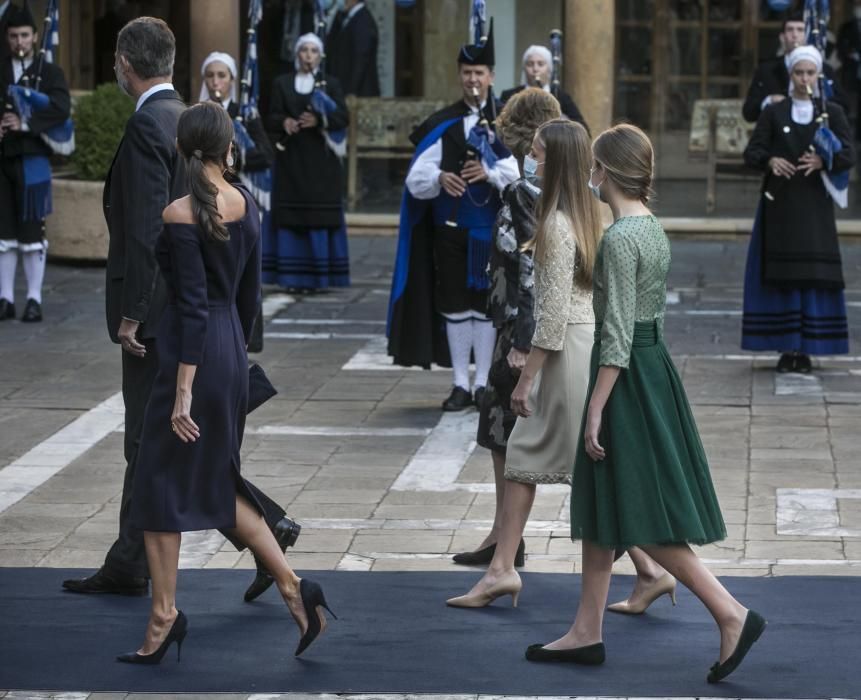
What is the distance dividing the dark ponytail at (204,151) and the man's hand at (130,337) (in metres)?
0.74

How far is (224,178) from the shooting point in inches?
219

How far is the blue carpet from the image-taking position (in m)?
5.20

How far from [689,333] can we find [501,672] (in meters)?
6.88

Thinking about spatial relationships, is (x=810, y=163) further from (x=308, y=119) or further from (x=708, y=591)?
(x=708, y=591)

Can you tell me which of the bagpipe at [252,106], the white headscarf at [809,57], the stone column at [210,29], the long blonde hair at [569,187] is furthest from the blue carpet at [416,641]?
the stone column at [210,29]

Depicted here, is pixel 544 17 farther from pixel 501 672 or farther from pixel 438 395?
pixel 501 672

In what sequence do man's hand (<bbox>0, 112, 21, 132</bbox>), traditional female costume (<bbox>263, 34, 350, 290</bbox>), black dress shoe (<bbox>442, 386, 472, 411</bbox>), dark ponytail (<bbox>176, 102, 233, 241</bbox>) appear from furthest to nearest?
traditional female costume (<bbox>263, 34, 350, 290</bbox>), man's hand (<bbox>0, 112, 21, 132</bbox>), black dress shoe (<bbox>442, 386, 472, 411</bbox>), dark ponytail (<bbox>176, 102, 233, 241</bbox>)

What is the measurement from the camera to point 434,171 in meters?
9.16

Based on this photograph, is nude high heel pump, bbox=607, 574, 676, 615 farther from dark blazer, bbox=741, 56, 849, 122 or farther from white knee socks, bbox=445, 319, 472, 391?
dark blazer, bbox=741, 56, 849, 122

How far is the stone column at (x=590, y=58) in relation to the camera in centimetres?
1569

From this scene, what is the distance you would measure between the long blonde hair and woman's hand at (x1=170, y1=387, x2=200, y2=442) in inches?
46.1

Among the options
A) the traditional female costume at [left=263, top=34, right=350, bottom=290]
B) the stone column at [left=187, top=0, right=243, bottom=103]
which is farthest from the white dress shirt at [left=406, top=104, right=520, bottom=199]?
the stone column at [left=187, top=0, right=243, bottom=103]

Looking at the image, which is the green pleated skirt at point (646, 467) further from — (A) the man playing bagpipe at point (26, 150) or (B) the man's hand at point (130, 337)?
(A) the man playing bagpipe at point (26, 150)

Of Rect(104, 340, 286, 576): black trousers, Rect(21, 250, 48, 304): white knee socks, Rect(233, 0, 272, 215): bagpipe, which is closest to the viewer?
Rect(104, 340, 286, 576): black trousers
